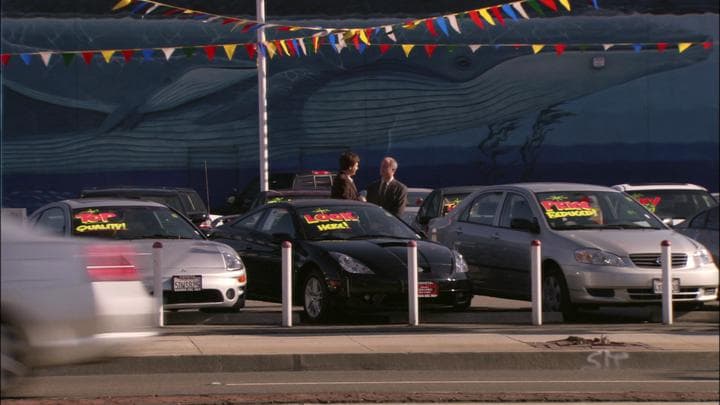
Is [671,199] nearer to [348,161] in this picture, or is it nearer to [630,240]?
[348,161]

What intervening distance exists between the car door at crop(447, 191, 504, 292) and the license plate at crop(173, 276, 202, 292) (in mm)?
3307

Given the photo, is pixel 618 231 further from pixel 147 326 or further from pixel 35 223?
pixel 147 326

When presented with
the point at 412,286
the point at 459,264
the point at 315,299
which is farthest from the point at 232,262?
the point at 459,264

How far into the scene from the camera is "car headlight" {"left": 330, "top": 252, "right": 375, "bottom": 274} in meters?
15.8

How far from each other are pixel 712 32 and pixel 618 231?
2447 centimetres

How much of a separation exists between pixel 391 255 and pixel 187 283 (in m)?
2.28

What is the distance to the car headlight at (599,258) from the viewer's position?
1585cm

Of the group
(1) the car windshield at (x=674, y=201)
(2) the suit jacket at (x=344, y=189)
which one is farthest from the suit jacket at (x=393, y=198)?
(1) the car windshield at (x=674, y=201)

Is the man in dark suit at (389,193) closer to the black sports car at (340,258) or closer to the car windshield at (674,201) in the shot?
the black sports car at (340,258)

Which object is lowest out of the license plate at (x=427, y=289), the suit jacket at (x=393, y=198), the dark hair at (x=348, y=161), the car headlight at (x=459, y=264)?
the license plate at (x=427, y=289)

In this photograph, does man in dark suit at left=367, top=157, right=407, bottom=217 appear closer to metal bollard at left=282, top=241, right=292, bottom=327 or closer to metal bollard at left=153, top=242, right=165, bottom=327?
metal bollard at left=282, top=241, right=292, bottom=327

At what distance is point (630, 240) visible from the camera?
53.1 feet

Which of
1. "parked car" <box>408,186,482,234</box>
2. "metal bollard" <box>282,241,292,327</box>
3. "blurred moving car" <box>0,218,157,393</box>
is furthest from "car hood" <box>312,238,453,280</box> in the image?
"blurred moving car" <box>0,218,157,393</box>

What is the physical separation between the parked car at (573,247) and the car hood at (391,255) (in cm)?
101
